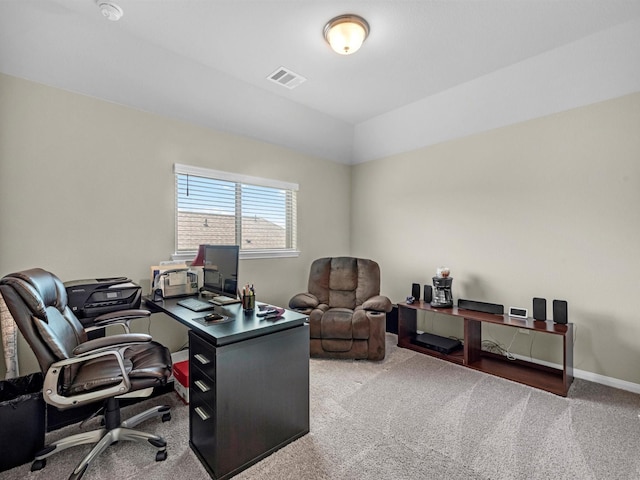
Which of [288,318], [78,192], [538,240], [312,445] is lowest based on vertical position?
[312,445]

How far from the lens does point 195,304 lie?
250 centimetres

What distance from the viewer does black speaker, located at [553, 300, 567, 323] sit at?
110 inches

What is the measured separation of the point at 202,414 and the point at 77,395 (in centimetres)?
64

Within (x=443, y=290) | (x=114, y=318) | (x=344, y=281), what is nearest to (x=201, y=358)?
(x=114, y=318)

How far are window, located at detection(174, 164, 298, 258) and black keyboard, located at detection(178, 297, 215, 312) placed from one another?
746 mm

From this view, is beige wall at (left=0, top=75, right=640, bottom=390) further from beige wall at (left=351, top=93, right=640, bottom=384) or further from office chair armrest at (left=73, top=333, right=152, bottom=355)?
office chair armrest at (left=73, top=333, right=152, bottom=355)

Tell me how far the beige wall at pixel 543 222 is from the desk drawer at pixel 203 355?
3038 mm

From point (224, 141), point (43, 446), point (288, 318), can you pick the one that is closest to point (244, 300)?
point (288, 318)

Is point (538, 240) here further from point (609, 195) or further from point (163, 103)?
point (163, 103)

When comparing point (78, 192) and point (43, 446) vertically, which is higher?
point (78, 192)

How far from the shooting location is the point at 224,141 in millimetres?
3518

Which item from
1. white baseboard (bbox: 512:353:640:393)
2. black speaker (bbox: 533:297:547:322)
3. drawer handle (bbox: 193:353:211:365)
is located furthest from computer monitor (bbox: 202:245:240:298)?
white baseboard (bbox: 512:353:640:393)

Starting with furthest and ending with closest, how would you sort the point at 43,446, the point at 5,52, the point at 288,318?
1. the point at 5,52
2. the point at 288,318
3. the point at 43,446

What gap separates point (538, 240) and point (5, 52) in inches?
188
